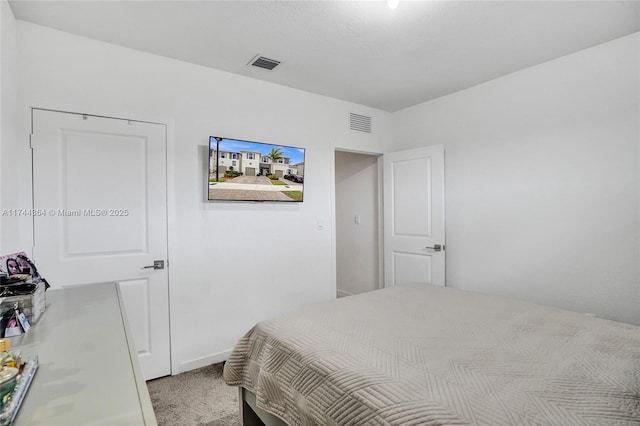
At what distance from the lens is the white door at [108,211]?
2166 millimetres

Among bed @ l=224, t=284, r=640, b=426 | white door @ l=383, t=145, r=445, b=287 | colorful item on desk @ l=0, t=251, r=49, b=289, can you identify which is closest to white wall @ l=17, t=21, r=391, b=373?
white door @ l=383, t=145, r=445, b=287

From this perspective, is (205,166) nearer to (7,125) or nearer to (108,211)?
(108,211)

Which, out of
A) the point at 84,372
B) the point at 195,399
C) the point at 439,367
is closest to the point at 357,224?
the point at 195,399

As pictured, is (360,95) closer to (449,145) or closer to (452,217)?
(449,145)

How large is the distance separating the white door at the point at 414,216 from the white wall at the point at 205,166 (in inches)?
→ 31.2

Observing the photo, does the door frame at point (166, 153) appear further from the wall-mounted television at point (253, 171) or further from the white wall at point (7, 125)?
the wall-mounted television at point (253, 171)

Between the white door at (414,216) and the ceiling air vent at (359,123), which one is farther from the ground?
the ceiling air vent at (359,123)

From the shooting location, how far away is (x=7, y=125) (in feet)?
6.07

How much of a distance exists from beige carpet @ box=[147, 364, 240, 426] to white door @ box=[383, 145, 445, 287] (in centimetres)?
225

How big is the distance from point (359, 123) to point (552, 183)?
80.7 inches

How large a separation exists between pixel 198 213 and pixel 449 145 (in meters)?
2.70

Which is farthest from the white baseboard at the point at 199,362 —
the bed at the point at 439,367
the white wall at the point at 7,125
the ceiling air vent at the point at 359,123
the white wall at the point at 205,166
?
the ceiling air vent at the point at 359,123

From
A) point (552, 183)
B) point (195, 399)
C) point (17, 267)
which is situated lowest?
point (195, 399)

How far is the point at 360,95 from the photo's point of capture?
3516 millimetres
